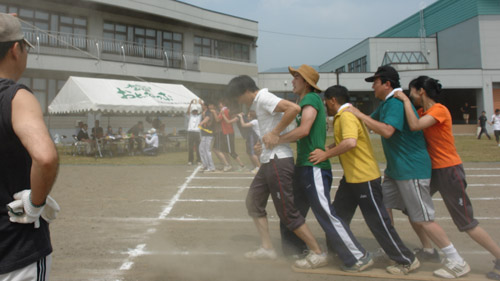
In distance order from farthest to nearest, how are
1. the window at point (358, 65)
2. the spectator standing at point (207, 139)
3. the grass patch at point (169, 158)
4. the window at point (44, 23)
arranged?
the window at point (358, 65) < the grass patch at point (169, 158) < the spectator standing at point (207, 139) < the window at point (44, 23)

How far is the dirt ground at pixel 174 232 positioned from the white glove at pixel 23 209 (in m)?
1.85

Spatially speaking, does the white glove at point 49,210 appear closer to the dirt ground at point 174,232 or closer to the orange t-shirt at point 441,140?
the dirt ground at point 174,232

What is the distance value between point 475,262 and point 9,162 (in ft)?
12.7

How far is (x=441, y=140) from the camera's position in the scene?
10.4 feet

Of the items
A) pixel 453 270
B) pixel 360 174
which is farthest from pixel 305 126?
pixel 453 270

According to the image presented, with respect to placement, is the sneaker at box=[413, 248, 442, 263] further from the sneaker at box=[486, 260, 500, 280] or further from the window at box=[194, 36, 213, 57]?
the window at box=[194, 36, 213, 57]

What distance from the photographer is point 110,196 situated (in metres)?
6.48

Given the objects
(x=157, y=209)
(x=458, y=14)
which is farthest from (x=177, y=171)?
(x=458, y=14)

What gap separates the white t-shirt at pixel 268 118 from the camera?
3.29 metres

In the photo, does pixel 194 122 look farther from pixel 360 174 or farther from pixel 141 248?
pixel 360 174

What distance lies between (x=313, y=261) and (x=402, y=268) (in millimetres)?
775

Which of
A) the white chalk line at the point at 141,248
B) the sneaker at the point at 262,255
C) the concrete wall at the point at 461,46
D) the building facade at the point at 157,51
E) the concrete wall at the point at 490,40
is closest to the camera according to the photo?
the white chalk line at the point at 141,248

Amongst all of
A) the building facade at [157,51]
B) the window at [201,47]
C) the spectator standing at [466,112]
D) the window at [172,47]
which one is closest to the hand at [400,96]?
the building facade at [157,51]

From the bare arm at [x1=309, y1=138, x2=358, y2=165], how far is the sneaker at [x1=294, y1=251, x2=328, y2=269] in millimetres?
884
